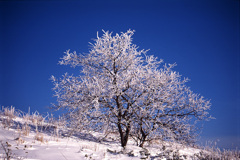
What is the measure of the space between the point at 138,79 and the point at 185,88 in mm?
3111

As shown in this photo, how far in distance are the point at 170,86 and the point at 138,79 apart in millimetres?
2028

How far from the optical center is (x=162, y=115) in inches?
387

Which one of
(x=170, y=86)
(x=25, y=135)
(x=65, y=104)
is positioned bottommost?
(x=25, y=135)

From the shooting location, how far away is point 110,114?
893 centimetres

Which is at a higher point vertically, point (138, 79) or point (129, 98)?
point (138, 79)

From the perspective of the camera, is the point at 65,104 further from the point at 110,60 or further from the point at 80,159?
the point at 80,159

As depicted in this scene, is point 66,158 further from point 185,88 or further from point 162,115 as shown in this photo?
point 185,88

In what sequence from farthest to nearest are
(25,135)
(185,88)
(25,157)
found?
(185,88) → (25,135) → (25,157)

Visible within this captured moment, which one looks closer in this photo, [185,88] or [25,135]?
[25,135]

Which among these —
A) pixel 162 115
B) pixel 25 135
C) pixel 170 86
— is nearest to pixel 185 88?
pixel 170 86

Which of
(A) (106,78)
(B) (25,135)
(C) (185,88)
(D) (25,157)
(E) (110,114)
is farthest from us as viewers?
(C) (185,88)

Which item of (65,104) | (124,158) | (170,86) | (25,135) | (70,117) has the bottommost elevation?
(124,158)

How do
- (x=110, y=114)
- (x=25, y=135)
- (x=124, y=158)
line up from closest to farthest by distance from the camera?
(x=124, y=158)
(x=25, y=135)
(x=110, y=114)

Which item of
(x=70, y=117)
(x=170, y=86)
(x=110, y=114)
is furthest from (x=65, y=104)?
(x=170, y=86)
